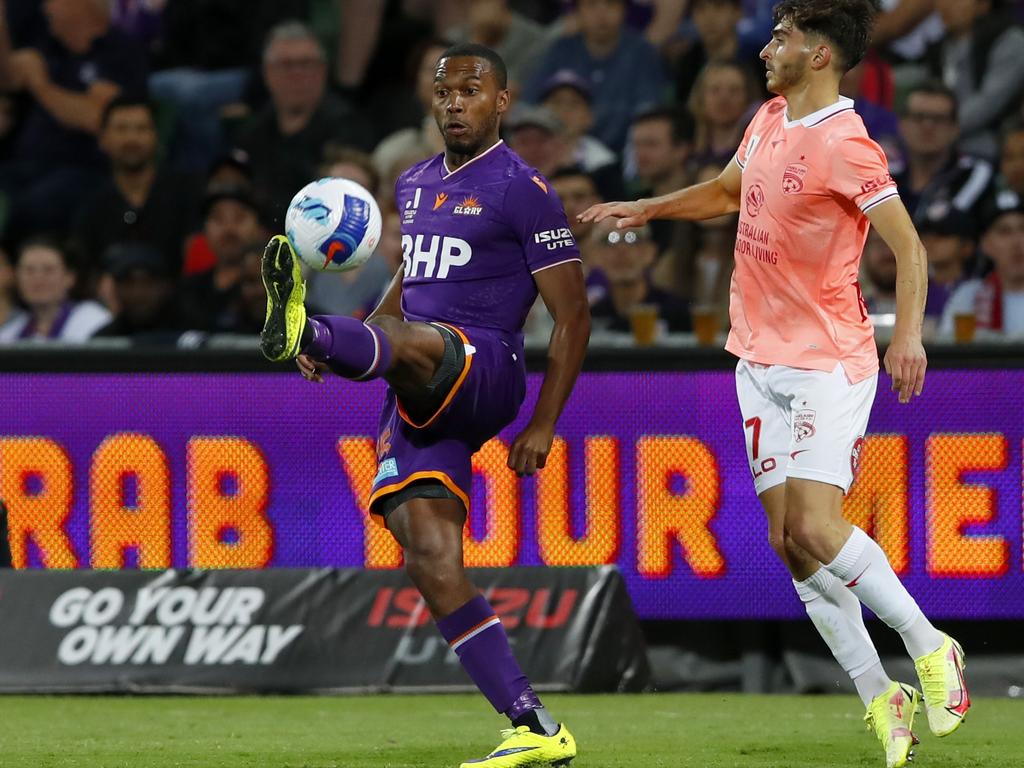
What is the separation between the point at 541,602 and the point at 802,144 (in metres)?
3.32

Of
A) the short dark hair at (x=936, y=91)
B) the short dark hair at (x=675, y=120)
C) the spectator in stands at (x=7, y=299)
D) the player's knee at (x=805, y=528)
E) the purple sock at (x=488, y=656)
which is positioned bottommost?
the purple sock at (x=488, y=656)

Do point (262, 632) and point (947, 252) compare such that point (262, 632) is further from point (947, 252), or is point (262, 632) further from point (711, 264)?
point (947, 252)

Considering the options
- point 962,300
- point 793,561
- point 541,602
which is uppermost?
point 962,300

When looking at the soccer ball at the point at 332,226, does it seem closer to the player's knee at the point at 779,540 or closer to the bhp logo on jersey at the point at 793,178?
the bhp logo on jersey at the point at 793,178

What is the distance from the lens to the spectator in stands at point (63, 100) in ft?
43.1

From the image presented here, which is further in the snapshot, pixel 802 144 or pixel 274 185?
pixel 274 185

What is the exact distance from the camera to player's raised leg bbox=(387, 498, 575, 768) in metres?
5.78

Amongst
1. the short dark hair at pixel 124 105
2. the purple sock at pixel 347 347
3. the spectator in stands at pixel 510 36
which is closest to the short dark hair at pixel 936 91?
the spectator in stands at pixel 510 36

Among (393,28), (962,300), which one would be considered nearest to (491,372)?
(962,300)

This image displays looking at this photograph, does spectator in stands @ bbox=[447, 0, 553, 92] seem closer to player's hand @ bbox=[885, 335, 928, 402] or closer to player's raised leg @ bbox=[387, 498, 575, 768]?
player's raised leg @ bbox=[387, 498, 575, 768]

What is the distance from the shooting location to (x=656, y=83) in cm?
1242

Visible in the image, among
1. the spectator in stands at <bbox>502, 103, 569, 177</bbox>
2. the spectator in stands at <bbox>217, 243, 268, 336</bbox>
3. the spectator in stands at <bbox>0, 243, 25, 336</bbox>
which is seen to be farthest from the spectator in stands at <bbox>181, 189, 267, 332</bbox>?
the spectator in stands at <bbox>502, 103, 569, 177</bbox>

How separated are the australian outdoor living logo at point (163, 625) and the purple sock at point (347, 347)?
336 cm

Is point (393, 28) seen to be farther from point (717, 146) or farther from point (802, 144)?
point (802, 144)
